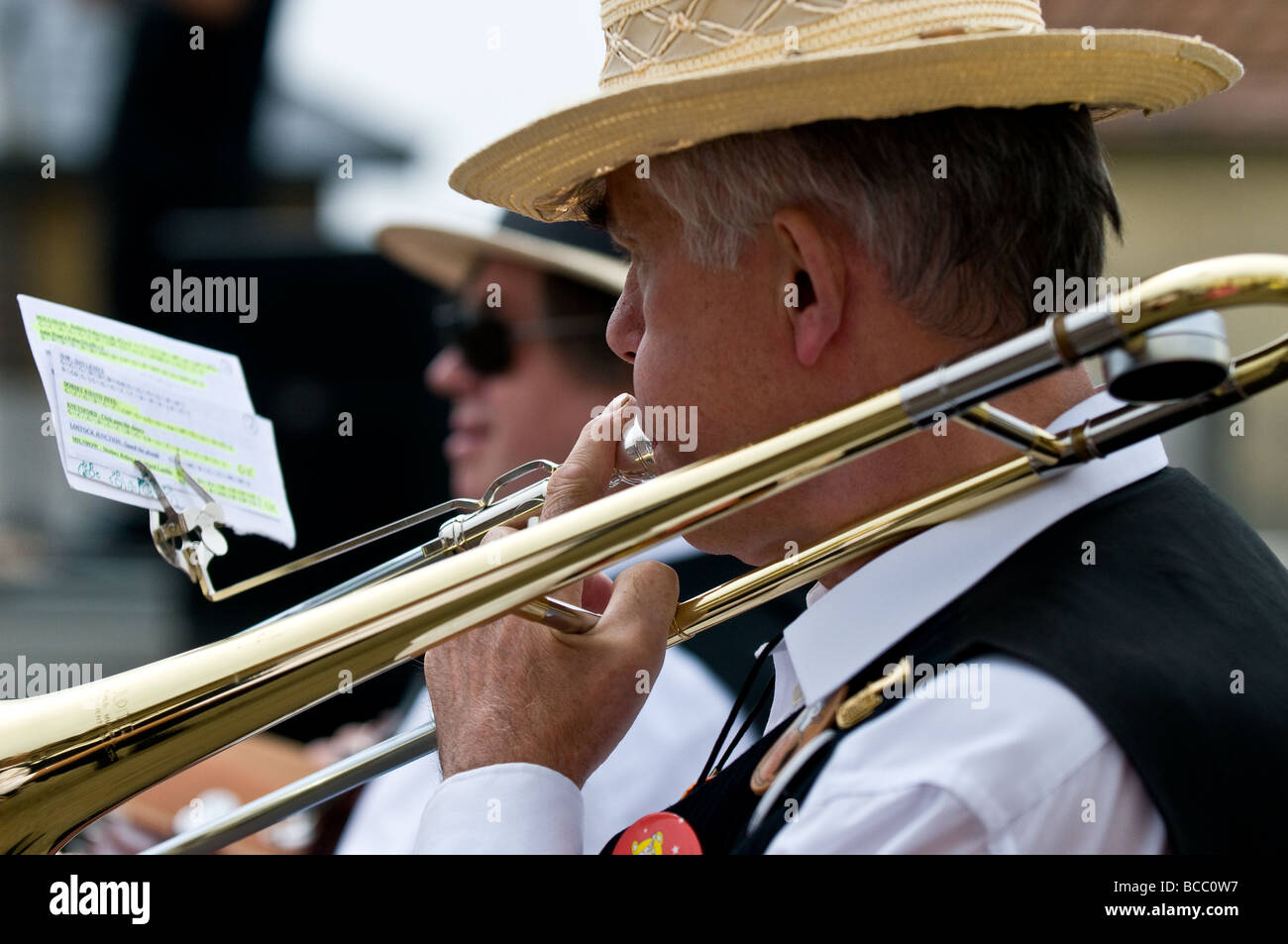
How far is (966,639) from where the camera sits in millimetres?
1180

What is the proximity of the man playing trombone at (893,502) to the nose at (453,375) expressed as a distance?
179 centimetres

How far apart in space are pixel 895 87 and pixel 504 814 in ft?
2.82

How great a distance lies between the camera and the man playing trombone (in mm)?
1110

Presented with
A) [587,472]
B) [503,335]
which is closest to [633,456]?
[587,472]

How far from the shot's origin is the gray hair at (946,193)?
1.39 metres

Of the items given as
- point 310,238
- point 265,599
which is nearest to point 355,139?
point 310,238

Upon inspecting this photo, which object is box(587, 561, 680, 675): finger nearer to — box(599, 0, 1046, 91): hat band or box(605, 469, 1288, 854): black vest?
box(605, 469, 1288, 854): black vest

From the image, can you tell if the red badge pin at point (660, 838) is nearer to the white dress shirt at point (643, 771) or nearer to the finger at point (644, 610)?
the finger at point (644, 610)

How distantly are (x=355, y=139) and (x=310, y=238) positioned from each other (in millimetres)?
635

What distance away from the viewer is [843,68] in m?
1.29

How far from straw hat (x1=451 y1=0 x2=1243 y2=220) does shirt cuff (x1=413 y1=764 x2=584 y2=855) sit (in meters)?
0.71

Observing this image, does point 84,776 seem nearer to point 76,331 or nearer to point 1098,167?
point 76,331

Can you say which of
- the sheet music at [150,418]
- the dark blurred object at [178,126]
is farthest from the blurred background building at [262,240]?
the sheet music at [150,418]

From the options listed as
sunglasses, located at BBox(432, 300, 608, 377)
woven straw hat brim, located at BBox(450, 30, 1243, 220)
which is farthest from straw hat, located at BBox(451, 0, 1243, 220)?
sunglasses, located at BBox(432, 300, 608, 377)
